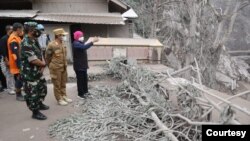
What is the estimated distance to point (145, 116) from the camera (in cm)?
541

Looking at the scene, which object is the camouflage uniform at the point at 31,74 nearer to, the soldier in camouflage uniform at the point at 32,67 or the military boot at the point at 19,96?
the soldier in camouflage uniform at the point at 32,67

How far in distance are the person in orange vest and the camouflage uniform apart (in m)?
1.56

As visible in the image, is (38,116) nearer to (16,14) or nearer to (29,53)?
(29,53)

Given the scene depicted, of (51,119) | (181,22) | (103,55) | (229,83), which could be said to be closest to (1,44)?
(51,119)

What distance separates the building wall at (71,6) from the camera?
15391mm

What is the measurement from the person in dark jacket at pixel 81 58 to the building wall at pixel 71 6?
29.0 ft

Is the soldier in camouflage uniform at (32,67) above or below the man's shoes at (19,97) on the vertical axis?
above

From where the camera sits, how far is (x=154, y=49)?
Result: 38.3ft

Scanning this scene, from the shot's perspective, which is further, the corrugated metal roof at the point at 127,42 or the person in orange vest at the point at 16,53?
the corrugated metal roof at the point at 127,42

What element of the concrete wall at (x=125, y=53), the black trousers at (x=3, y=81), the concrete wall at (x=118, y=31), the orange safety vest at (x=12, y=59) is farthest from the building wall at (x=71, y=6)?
the orange safety vest at (x=12, y=59)

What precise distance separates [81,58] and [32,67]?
4.87 feet

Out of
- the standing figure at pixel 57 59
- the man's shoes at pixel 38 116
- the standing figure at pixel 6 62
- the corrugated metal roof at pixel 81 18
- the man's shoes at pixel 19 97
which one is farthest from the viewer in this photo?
the corrugated metal roof at pixel 81 18

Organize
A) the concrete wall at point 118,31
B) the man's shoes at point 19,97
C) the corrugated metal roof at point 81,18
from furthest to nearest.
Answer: the concrete wall at point 118,31
the corrugated metal roof at point 81,18
the man's shoes at point 19,97

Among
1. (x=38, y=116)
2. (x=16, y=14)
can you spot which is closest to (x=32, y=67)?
(x=38, y=116)
